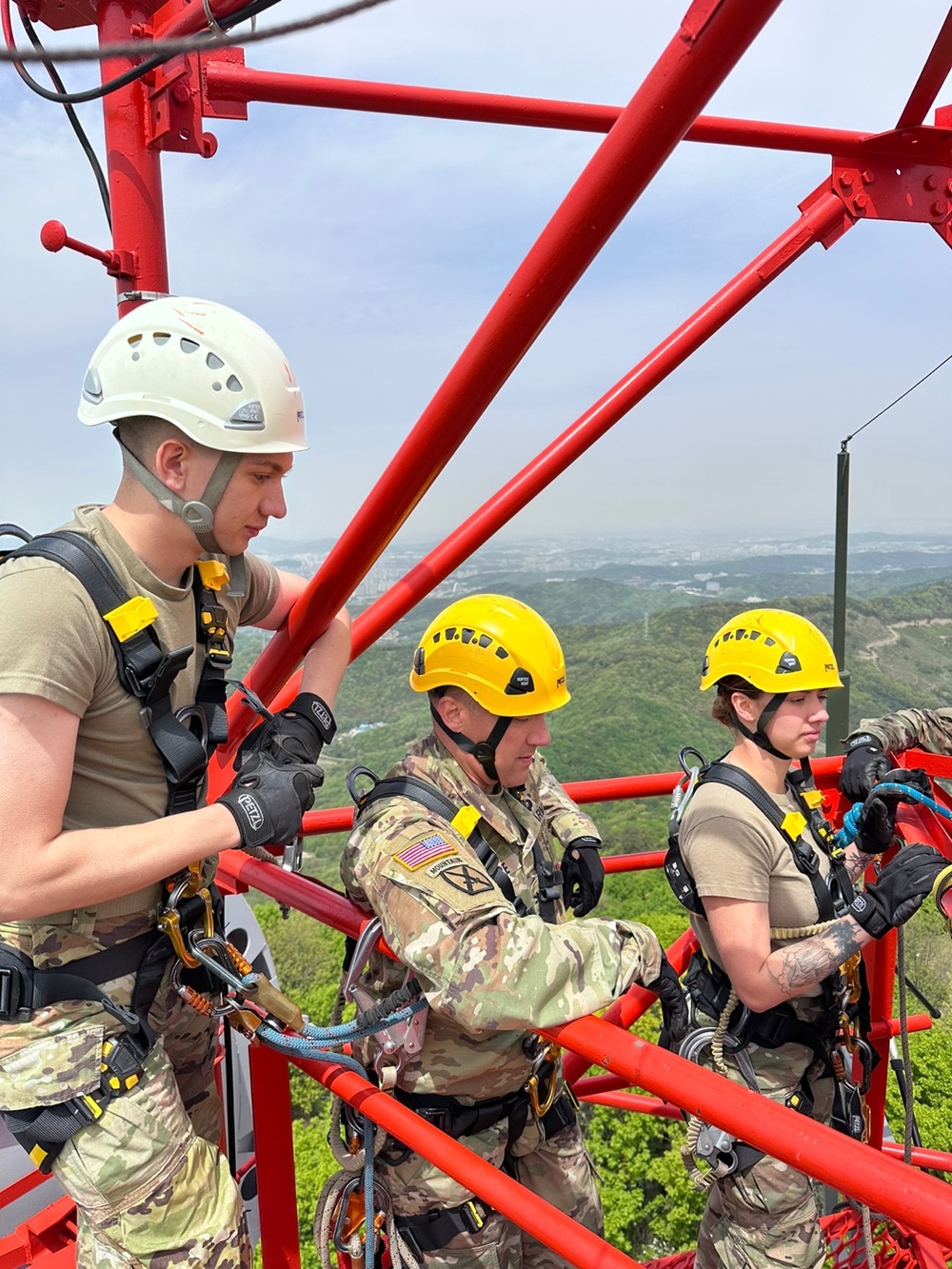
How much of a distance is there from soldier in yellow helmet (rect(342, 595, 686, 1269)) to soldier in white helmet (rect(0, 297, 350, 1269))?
321 millimetres

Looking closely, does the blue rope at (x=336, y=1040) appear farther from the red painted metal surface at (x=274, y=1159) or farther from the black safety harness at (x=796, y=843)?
the black safety harness at (x=796, y=843)

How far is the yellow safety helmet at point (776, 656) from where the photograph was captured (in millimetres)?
3139

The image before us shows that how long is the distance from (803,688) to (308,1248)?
19.6 metres

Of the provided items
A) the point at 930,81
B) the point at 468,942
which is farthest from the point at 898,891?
the point at 930,81

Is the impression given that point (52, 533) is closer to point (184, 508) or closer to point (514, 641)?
point (184, 508)

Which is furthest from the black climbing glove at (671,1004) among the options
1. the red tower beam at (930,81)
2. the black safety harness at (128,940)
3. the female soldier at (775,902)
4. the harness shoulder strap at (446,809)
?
the red tower beam at (930,81)

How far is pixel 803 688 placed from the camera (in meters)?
3.11

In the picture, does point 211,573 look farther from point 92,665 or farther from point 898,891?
point 898,891

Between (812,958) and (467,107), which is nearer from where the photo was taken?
(812,958)

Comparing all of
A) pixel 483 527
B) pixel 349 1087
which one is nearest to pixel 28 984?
pixel 349 1087

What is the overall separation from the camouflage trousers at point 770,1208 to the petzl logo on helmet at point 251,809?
1878mm

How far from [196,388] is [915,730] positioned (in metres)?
3.04

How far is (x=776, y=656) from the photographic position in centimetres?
317

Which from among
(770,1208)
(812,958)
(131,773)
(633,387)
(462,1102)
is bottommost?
(770,1208)
